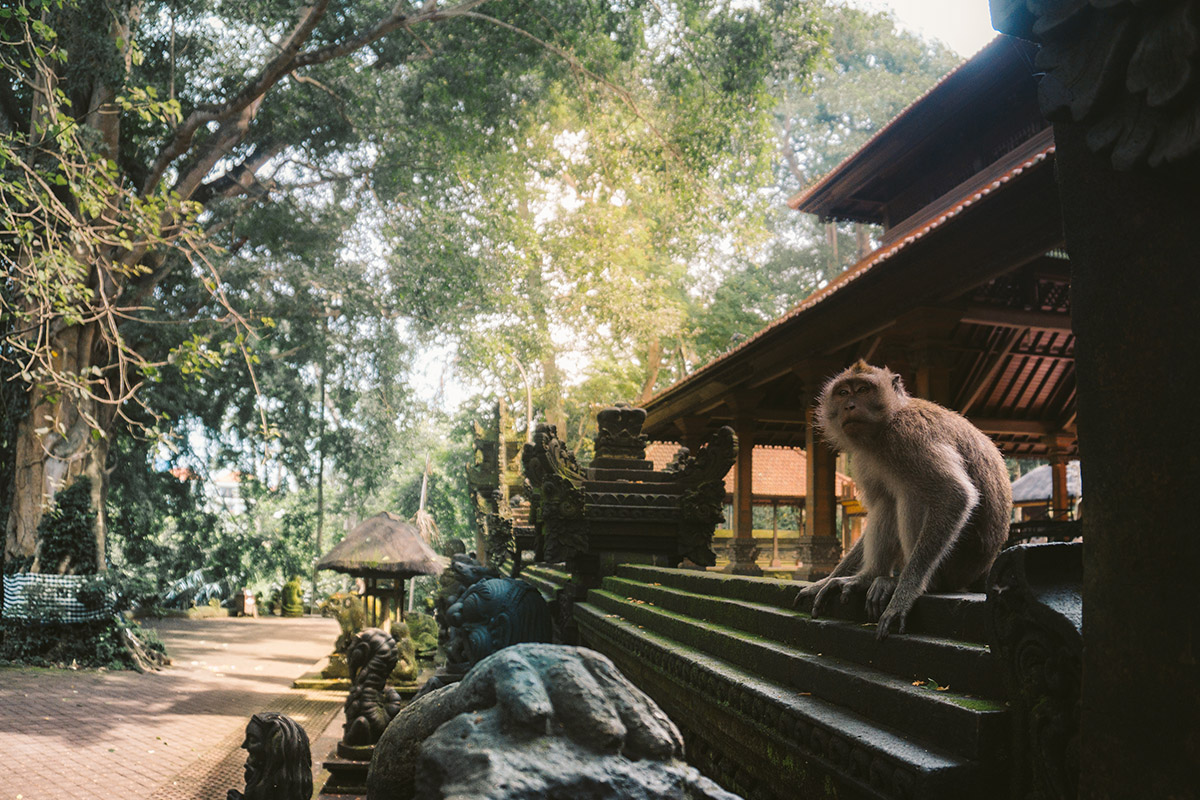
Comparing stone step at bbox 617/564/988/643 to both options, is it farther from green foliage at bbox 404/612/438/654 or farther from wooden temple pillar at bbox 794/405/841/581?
green foliage at bbox 404/612/438/654

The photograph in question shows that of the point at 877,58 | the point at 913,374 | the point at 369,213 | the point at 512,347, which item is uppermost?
the point at 877,58

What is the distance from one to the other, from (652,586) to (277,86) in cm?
1223

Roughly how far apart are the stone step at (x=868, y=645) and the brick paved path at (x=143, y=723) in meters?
4.25

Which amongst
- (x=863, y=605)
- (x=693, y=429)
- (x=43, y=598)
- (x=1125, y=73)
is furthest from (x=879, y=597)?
(x=43, y=598)

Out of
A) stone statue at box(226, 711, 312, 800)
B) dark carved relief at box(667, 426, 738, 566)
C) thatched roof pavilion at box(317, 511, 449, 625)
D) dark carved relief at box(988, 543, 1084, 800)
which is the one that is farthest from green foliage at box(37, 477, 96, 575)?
dark carved relief at box(988, 543, 1084, 800)

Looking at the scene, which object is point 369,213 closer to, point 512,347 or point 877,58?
point 512,347

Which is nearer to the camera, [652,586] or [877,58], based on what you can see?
[652,586]

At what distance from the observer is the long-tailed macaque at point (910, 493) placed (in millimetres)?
2211

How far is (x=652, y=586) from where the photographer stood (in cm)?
419

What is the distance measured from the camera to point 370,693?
5457mm

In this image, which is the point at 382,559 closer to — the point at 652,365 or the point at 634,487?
the point at 634,487

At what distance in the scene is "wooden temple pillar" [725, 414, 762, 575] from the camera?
1146 centimetres

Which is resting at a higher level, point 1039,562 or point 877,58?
point 877,58

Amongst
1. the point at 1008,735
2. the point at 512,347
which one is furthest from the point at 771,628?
the point at 512,347
